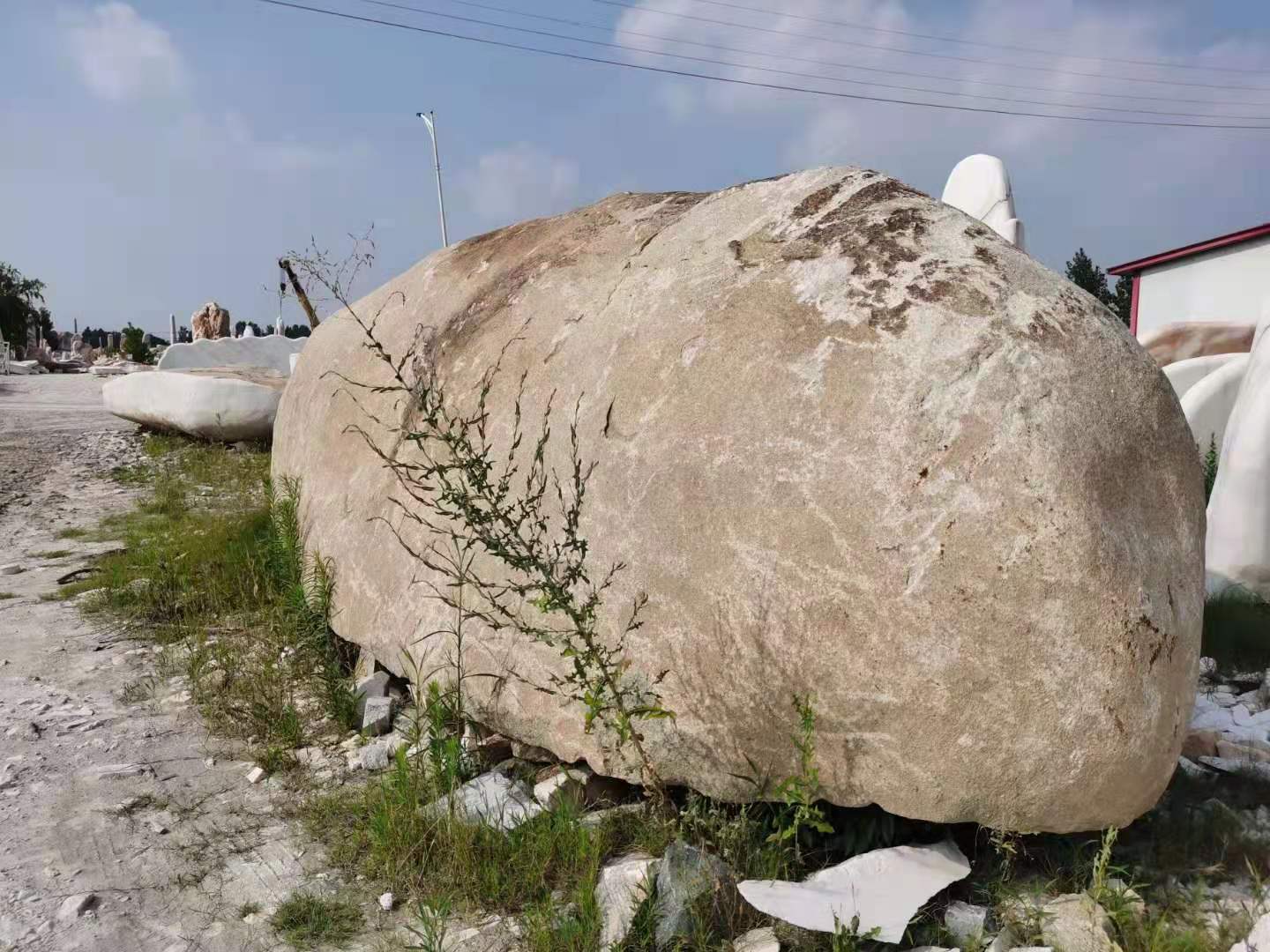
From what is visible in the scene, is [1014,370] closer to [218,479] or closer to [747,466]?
[747,466]

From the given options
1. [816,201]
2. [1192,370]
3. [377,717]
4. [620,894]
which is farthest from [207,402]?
[1192,370]

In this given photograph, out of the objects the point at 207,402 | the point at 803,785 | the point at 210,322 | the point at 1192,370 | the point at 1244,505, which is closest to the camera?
the point at 803,785

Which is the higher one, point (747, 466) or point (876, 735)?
point (747, 466)

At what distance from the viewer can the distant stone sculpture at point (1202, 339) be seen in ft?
31.0

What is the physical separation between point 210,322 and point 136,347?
7395 millimetres

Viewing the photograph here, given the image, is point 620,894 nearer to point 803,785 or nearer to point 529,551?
point 803,785

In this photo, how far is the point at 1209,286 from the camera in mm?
14547

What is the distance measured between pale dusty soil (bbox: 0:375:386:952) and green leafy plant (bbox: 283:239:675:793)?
2.69 feet

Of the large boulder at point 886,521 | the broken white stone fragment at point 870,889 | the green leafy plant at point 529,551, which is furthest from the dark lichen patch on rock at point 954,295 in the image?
the broken white stone fragment at point 870,889

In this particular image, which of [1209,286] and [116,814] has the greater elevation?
[1209,286]

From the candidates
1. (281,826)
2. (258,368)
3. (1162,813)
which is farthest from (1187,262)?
(281,826)

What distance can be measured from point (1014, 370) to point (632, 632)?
115 centimetres

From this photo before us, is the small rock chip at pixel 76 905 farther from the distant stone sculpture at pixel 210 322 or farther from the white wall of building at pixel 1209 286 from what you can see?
the distant stone sculpture at pixel 210 322

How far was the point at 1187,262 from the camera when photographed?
49.4ft
